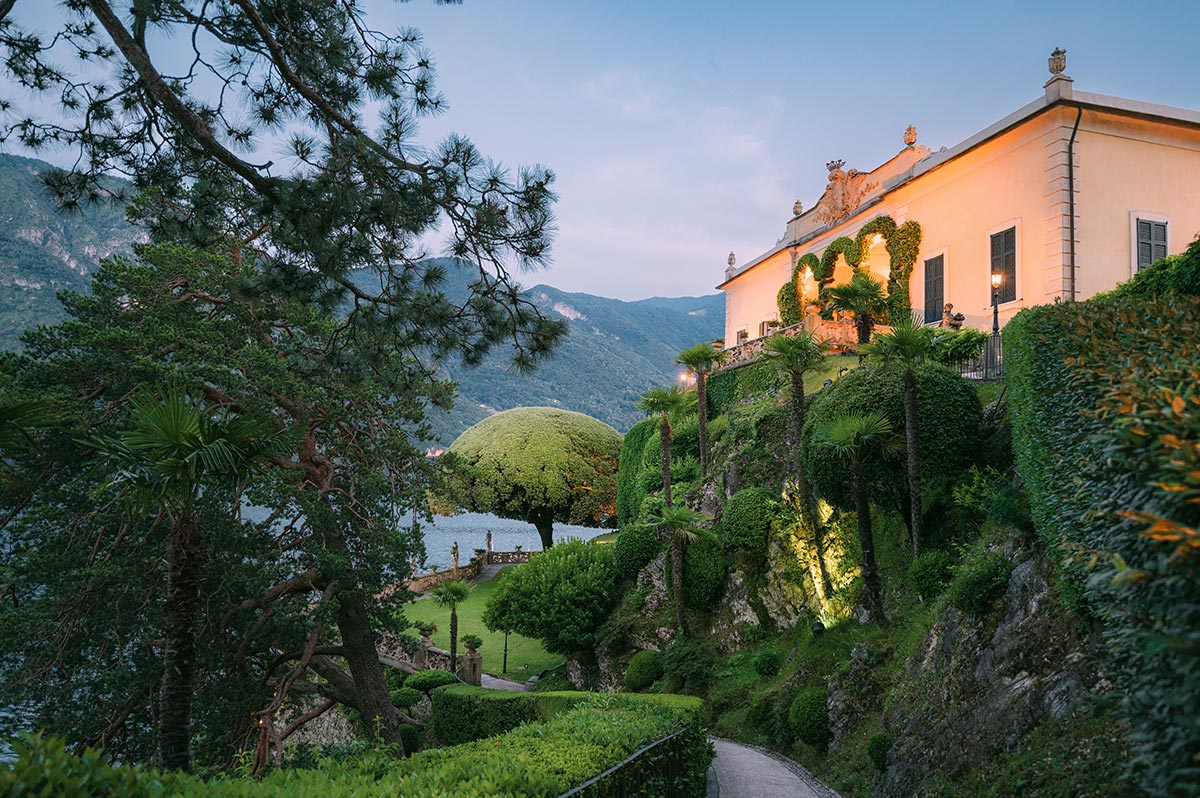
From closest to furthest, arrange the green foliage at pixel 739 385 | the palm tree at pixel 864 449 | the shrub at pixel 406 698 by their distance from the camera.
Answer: the palm tree at pixel 864 449 → the shrub at pixel 406 698 → the green foliage at pixel 739 385

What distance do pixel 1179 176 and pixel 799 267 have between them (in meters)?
15.5

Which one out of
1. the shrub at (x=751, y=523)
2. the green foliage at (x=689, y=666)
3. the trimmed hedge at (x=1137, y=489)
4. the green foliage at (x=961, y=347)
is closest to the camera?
the trimmed hedge at (x=1137, y=489)

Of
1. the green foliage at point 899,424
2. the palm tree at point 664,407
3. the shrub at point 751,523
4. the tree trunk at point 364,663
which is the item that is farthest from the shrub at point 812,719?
the palm tree at point 664,407

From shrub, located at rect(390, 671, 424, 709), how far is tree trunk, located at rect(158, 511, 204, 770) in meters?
15.2

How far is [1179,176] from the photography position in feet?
72.3

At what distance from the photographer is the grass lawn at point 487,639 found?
27.4 m

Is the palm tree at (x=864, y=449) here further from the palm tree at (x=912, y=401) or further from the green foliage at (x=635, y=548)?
the green foliage at (x=635, y=548)

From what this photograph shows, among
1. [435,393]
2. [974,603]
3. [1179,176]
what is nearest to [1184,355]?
[974,603]

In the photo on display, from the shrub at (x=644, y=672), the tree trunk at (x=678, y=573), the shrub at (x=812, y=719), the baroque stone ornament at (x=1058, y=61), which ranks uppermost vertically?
the baroque stone ornament at (x=1058, y=61)

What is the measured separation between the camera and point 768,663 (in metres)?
16.2

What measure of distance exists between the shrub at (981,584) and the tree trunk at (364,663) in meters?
12.2

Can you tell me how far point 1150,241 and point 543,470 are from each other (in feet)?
89.3

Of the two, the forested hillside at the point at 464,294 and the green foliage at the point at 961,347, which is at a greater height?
the forested hillside at the point at 464,294

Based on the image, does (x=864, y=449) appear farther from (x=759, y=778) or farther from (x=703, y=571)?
(x=703, y=571)
